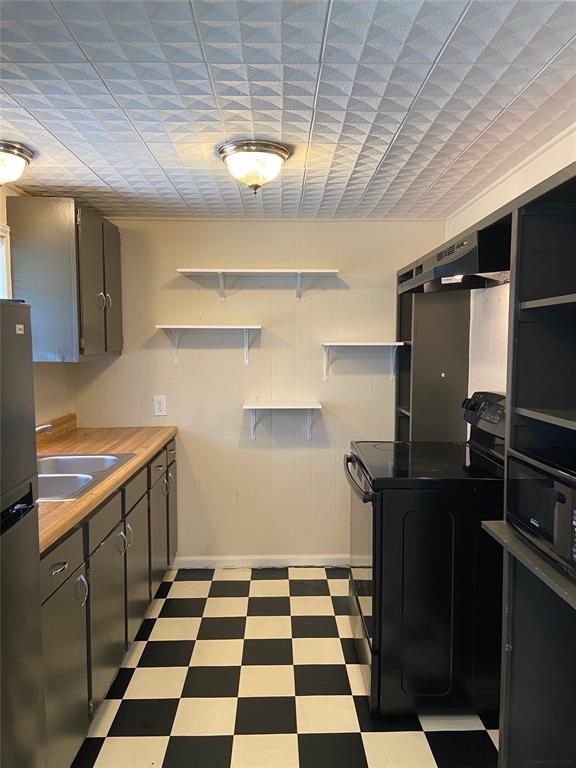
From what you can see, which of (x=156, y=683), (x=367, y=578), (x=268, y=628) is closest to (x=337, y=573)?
(x=268, y=628)

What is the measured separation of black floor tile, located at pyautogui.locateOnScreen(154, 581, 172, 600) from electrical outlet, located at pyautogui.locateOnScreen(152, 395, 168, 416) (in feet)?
3.43

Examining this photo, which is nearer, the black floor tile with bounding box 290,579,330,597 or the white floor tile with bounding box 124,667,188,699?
the white floor tile with bounding box 124,667,188,699

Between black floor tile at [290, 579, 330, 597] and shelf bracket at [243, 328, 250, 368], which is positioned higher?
shelf bracket at [243, 328, 250, 368]

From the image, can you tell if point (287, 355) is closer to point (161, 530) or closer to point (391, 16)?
→ point (161, 530)

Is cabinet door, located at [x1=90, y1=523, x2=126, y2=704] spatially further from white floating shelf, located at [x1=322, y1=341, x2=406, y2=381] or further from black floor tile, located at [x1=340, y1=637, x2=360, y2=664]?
white floating shelf, located at [x1=322, y1=341, x2=406, y2=381]

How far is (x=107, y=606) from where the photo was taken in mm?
2014

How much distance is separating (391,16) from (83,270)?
193 cm

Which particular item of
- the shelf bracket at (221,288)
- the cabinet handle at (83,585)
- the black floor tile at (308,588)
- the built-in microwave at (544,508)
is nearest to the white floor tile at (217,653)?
the black floor tile at (308,588)

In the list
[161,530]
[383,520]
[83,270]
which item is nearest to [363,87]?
[383,520]

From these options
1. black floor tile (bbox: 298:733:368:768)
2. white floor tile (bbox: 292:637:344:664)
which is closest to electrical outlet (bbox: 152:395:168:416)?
white floor tile (bbox: 292:637:344:664)

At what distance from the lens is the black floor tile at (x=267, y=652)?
2.37 metres

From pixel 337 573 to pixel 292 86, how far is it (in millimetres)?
2766

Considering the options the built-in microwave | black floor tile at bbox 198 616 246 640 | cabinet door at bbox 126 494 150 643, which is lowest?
black floor tile at bbox 198 616 246 640

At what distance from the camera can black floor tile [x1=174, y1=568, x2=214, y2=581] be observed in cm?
324
